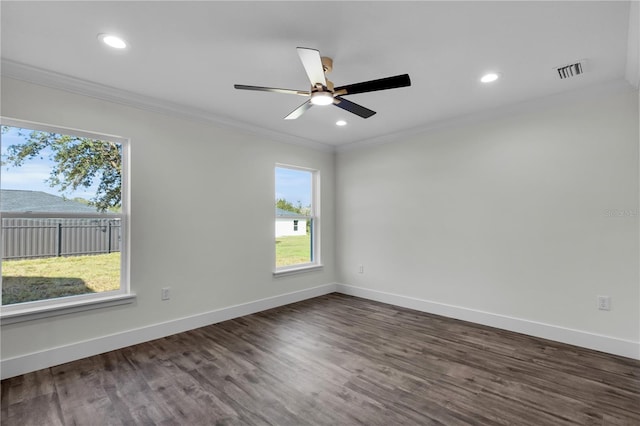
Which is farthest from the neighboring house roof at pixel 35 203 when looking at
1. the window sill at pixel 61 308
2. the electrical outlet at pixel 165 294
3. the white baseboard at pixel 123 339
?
the white baseboard at pixel 123 339

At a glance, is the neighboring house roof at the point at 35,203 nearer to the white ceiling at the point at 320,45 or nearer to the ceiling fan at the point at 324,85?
the white ceiling at the point at 320,45

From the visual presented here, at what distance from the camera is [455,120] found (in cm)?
388

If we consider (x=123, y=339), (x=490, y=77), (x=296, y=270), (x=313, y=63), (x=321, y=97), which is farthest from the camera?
(x=296, y=270)

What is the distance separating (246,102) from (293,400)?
114 inches

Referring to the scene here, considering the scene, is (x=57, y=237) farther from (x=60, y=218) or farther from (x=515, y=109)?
(x=515, y=109)

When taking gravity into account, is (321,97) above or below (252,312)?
above

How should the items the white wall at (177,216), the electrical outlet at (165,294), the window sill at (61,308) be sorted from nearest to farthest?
the window sill at (61,308), the white wall at (177,216), the electrical outlet at (165,294)

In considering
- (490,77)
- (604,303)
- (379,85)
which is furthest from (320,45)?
(604,303)

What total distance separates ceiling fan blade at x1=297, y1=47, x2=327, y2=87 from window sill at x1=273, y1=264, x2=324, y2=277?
2914mm

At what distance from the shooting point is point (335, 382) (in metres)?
2.38

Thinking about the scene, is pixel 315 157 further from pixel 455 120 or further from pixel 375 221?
pixel 455 120

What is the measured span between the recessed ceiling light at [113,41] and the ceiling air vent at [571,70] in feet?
11.5

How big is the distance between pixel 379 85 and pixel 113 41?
76.9 inches

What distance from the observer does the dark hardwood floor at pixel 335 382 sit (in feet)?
6.51
